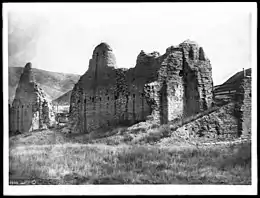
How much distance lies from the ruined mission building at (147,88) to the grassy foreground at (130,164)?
451 cm

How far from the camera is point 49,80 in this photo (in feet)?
72.3

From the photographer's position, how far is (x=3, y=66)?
11.5m

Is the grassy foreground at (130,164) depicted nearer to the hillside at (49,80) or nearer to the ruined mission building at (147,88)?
the hillside at (49,80)

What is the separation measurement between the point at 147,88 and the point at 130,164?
6.03 metres

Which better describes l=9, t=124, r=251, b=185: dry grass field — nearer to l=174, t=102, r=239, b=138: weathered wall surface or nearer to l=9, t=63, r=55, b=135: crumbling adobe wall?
l=174, t=102, r=239, b=138: weathered wall surface

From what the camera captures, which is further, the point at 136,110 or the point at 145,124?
the point at 136,110

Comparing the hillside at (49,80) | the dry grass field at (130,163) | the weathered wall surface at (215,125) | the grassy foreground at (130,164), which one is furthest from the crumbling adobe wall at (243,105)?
the hillside at (49,80)

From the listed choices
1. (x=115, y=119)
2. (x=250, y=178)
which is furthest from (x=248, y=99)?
(x=115, y=119)

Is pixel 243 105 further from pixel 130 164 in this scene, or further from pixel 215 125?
pixel 130 164

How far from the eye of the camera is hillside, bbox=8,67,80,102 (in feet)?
41.8

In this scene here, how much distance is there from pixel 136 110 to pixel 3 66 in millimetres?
7107

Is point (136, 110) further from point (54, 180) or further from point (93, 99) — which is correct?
point (54, 180)

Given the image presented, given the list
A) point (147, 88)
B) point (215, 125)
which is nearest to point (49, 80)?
point (147, 88)

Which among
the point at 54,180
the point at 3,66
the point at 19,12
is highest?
the point at 19,12
